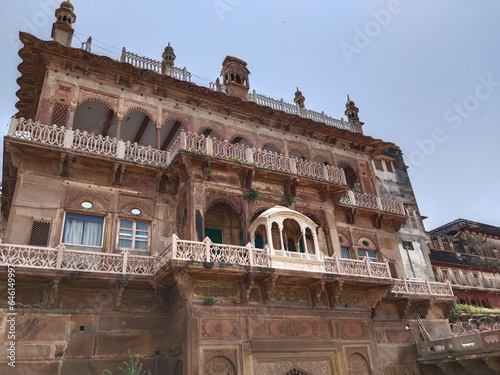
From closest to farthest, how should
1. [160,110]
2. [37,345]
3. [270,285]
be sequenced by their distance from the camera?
[37,345]
[270,285]
[160,110]

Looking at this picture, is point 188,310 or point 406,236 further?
point 406,236

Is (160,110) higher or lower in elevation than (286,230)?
higher

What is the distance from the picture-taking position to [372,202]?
18.2 meters

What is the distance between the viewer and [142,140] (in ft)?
58.2

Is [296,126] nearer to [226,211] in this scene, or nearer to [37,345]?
[226,211]

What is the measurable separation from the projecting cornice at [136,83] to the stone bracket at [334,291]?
→ 797 centimetres

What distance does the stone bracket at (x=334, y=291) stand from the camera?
42.6 ft

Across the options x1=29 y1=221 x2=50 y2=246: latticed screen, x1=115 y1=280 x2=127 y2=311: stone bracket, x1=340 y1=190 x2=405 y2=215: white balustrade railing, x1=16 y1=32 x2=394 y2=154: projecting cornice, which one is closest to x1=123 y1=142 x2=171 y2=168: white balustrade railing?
x1=16 y1=32 x2=394 y2=154: projecting cornice

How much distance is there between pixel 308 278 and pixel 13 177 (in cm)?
1024

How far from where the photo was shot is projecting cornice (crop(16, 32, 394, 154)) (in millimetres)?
14109

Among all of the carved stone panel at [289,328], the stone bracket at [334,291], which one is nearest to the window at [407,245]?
the stone bracket at [334,291]

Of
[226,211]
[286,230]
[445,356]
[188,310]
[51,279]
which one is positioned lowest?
[445,356]

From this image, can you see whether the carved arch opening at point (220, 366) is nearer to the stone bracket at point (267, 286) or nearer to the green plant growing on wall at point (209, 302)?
the green plant growing on wall at point (209, 302)

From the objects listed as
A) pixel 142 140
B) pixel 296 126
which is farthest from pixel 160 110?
pixel 296 126
